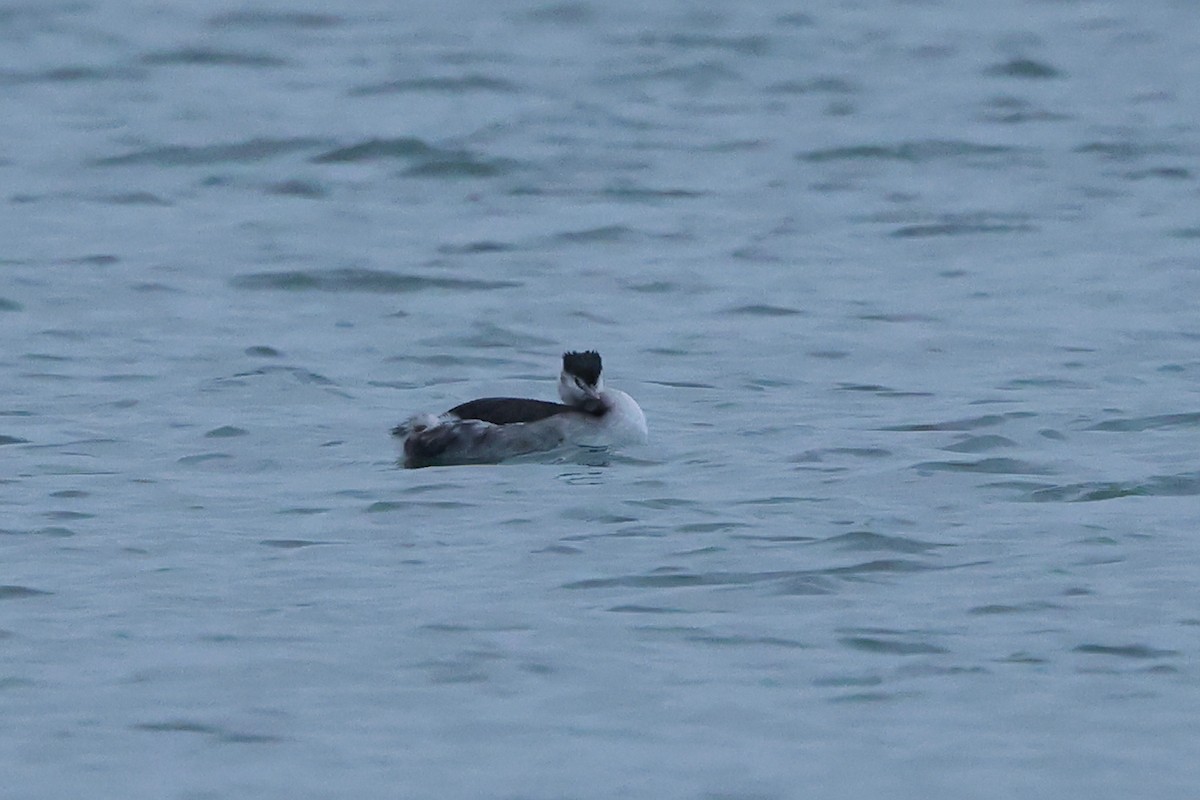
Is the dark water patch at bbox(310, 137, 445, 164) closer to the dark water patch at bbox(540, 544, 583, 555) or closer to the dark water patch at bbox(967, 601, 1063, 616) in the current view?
the dark water patch at bbox(540, 544, 583, 555)

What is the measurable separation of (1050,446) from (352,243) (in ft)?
23.4

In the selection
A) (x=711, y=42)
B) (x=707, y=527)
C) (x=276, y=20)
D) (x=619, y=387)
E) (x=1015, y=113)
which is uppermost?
(x=276, y=20)

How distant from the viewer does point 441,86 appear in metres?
23.9

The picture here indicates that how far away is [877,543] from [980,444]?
1950 millimetres

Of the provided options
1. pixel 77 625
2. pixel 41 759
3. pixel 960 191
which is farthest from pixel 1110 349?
pixel 41 759

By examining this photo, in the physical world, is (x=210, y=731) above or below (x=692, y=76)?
below

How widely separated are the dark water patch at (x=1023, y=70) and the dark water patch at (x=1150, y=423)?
12.5m

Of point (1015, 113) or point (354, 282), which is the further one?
point (1015, 113)

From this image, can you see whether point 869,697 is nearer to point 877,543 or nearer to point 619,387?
point 877,543

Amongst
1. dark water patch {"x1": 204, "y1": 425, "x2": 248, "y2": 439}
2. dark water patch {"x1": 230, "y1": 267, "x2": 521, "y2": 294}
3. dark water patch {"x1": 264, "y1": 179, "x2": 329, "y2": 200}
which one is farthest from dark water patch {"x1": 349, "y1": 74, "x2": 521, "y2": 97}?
dark water patch {"x1": 204, "y1": 425, "x2": 248, "y2": 439}

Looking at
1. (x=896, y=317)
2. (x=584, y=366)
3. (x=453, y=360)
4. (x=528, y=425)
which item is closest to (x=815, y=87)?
(x=896, y=317)

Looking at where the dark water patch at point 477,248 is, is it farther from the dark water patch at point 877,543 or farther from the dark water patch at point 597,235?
the dark water patch at point 877,543

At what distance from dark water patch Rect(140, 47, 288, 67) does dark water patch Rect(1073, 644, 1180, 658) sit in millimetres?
17867

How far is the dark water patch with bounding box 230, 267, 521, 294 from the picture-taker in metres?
16.0
